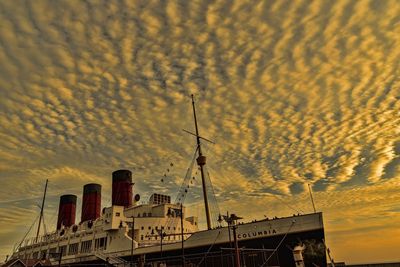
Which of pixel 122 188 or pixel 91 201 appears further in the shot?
pixel 91 201

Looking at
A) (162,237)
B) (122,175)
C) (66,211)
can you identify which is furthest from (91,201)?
(162,237)

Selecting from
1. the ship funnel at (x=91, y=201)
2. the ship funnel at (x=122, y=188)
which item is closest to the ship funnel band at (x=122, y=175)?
the ship funnel at (x=122, y=188)

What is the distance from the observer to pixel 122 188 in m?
50.2

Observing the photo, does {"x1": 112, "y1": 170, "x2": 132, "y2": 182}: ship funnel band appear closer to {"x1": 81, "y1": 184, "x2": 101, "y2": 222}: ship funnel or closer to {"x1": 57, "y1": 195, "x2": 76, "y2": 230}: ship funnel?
{"x1": 81, "y1": 184, "x2": 101, "y2": 222}: ship funnel

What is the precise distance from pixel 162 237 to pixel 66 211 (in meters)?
33.9

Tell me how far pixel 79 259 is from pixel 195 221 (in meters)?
18.6

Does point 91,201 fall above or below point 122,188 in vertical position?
below

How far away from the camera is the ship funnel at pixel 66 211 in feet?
203

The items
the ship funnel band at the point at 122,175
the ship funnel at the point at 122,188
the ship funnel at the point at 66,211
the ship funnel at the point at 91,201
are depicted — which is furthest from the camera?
the ship funnel at the point at 66,211

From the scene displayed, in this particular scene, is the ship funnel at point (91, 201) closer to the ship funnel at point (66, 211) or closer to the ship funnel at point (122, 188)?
the ship funnel at point (122, 188)

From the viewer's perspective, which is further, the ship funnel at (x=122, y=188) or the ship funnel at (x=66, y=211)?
the ship funnel at (x=66, y=211)

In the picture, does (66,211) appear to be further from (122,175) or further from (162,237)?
(162,237)

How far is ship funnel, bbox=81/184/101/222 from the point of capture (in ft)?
179

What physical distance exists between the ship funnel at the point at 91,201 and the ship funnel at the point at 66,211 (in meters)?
9.39
